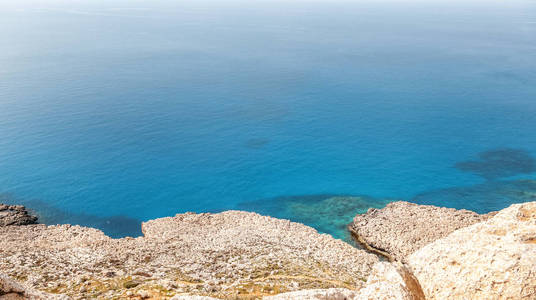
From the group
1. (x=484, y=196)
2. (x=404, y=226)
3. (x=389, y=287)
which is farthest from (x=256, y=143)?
(x=389, y=287)

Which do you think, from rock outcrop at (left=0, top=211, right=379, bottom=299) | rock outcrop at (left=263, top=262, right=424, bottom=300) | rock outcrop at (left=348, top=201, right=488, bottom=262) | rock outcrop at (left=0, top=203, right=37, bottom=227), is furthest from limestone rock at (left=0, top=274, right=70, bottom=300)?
rock outcrop at (left=0, top=203, right=37, bottom=227)

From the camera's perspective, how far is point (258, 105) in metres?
109

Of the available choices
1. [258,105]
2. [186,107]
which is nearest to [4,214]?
[186,107]

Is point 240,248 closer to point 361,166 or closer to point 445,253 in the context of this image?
point 445,253

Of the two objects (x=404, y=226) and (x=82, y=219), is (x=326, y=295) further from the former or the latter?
(x=82, y=219)

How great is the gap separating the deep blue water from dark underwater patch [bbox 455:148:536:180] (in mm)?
368

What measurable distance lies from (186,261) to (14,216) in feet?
107

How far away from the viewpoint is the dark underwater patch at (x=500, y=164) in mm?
74450

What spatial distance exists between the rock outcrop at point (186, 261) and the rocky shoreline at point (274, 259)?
0.10 m

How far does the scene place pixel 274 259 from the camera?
38.8 m

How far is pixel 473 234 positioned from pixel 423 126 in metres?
88.8

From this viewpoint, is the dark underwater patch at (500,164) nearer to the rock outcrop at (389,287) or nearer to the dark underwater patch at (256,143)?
the dark underwater patch at (256,143)

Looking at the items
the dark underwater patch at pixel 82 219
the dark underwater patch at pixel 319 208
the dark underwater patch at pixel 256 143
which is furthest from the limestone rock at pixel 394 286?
the dark underwater patch at pixel 256 143

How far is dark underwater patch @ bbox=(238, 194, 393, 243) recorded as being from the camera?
58.7m
